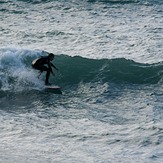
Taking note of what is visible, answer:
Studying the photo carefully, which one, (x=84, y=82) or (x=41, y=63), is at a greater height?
(x=41, y=63)

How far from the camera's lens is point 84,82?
17766 mm

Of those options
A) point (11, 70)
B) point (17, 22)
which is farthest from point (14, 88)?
point (17, 22)

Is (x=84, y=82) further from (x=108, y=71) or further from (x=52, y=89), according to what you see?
(x=52, y=89)

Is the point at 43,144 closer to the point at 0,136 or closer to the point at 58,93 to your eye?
the point at 0,136

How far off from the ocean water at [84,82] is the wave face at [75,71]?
0.03 meters

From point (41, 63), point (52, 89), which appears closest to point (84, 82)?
point (52, 89)

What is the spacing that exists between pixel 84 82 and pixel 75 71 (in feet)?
3.19

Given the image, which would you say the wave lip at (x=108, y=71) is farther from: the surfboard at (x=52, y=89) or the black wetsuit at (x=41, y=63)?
the black wetsuit at (x=41, y=63)

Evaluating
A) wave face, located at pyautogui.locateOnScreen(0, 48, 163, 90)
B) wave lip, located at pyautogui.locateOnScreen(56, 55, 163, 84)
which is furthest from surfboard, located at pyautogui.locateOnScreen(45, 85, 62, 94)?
wave lip, located at pyautogui.locateOnScreen(56, 55, 163, 84)

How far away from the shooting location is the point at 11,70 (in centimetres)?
1811

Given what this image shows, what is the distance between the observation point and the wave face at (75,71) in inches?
688

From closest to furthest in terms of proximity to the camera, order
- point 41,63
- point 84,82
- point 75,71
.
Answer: point 41,63
point 84,82
point 75,71

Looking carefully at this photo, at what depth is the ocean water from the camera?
12789 mm

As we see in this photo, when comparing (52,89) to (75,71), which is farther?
(75,71)
